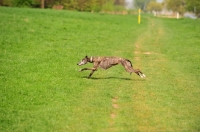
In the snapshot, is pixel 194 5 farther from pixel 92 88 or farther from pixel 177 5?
pixel 92 88

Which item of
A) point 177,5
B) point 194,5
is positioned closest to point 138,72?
point 194,5

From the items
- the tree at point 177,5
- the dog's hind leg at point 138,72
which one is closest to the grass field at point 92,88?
the dog's hind leg at point 138,72

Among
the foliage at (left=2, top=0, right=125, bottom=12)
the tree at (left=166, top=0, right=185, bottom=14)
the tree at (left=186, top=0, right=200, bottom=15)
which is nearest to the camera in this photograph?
the foliage at (left=2, top=0, right=125, bottom=12)

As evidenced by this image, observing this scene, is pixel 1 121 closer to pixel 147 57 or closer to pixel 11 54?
pixel 11 54

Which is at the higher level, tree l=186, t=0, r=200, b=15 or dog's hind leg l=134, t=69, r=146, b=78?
tree l=186, t=0, r=200, b=15

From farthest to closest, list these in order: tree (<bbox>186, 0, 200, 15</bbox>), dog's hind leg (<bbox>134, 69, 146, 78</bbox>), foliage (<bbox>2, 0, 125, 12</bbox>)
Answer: tree (<bbox>186, 0, 200, 15</bbox>)
foliage (<bbox>2, 0, 125, 12</bbox>)
dog's hind leg (<bbox>134, 69, 146, 78</bbox>)

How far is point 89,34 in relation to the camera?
29.9 m

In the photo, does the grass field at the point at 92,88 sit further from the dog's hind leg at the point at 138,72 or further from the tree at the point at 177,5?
the tree at the point at 177,5

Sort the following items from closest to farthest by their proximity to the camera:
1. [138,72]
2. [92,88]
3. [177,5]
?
[92,88] → [138,72] → [177,5]

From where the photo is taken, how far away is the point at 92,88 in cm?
1373

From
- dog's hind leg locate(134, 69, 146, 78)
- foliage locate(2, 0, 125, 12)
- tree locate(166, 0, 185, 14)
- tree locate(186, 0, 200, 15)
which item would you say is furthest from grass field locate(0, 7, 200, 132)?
tree locate(166, 0, 185, 14)

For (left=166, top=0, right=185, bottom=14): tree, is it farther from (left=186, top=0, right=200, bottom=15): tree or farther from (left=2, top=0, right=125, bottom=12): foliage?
(left=2, top=0, right=125, bottom=12): foliage

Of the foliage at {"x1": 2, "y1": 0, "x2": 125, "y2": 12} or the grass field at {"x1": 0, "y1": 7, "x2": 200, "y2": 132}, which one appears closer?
the grass field at {"x1": 0, "y1": 7, "x2": 200, "y2": 132}

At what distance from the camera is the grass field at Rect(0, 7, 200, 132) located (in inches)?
400
